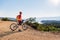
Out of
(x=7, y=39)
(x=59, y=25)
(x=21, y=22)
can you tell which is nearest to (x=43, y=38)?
(x=7, y=39)

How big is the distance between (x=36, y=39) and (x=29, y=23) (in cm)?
1272

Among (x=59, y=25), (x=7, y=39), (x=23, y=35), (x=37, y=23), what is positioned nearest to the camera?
(x=7, y=39)

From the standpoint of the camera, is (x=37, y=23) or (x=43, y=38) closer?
(x=43, y=38)

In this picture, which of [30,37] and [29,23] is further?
[29,23]

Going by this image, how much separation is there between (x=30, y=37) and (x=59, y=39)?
2319mm

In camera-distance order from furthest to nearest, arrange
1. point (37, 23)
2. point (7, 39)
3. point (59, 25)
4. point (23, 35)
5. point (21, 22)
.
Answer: point (59, 25), point (37, 23), point (21, 22), point (23, 35), point (7, 39)

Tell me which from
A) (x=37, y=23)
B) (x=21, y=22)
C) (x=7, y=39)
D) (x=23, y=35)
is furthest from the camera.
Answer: (x=37, y=23)

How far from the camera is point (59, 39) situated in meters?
18.0

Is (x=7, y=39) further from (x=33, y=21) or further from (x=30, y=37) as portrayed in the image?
(x=33, y=21)

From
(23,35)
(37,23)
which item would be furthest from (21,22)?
(37,23)

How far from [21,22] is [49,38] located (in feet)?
15.9

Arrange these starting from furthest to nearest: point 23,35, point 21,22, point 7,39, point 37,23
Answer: point 37,23
point 21,22
point 23,35
point 7,39

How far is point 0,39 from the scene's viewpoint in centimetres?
1712

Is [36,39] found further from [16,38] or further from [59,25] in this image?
[59,25]
